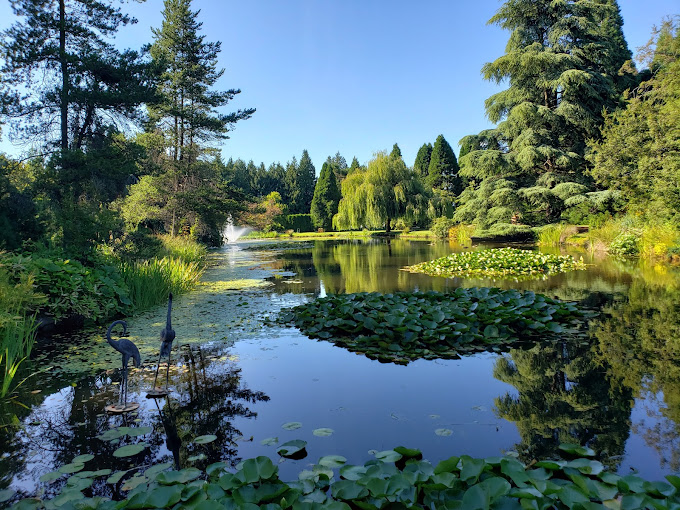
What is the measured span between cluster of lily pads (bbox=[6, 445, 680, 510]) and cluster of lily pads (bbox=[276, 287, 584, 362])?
218 centimetres

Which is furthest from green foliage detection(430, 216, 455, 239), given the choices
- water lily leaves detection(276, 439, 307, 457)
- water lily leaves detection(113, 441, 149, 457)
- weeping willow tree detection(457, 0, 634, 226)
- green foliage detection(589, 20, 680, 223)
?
water lily leaves detection(113, 441, 149, 457)

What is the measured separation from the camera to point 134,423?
283cm

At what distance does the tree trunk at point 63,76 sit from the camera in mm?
9133

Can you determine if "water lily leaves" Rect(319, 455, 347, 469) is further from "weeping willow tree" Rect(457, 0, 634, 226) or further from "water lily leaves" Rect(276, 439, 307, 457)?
"weeping willow tree" Rect(457, 0, 634, 226)

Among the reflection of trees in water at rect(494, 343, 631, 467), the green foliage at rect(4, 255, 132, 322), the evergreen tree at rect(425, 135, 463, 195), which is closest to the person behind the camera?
the reflection of trees in water at rect(494, 343, 631, 467)

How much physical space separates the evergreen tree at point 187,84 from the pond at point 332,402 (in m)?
14.3

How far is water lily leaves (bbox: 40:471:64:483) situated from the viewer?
218cm

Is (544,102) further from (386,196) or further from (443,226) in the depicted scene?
(386,196)

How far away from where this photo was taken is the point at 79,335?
5090 millimetres

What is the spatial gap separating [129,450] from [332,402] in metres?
1.38

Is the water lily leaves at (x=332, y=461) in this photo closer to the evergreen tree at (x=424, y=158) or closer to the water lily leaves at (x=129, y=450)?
the water lily leaves at (x=129, y=450)

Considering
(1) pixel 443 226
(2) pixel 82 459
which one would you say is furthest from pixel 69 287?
(1) pixel 443 226

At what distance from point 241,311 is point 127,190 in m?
12.3

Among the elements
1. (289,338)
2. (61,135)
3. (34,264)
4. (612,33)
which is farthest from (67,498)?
(612,33)
